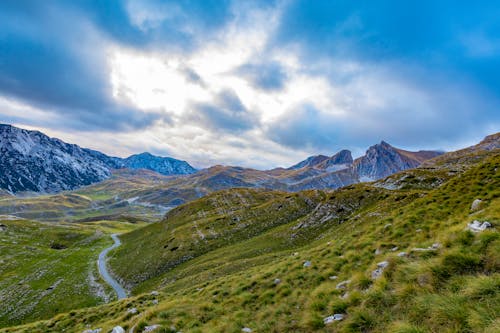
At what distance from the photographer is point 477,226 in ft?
36.7

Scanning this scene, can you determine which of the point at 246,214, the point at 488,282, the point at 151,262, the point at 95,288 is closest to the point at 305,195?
the point at 246,214

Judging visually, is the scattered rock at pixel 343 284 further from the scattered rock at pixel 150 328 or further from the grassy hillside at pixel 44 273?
the grassy hillside at pixel 44 273

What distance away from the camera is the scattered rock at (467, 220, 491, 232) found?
10723 millimetres

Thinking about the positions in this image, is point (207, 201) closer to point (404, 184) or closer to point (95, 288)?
point (95, 288)

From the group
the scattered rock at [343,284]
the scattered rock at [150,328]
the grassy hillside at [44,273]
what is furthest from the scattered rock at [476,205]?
the grassy hillside at [44,273]

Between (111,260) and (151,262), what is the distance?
2938cm

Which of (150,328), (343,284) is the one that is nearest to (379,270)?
(343,284)

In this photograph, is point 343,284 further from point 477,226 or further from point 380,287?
point 477,226

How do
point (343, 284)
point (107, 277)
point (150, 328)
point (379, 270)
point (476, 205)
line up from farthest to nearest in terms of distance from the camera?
point (107, 277)
point (476, 205)
point (150, 328)
point (343, 284)
point (379, 270)

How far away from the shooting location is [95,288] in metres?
58.2

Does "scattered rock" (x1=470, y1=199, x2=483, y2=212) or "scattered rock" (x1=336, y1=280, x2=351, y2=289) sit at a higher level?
"scattered rock" (x1=470, y1=199, x2=483, y2=212)

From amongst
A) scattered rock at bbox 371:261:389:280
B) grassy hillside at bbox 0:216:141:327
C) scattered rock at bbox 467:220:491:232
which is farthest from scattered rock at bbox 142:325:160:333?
grassy hillside at bbox 0:216:141:327

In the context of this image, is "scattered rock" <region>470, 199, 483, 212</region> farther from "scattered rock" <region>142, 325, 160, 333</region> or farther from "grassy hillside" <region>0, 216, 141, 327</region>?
"grassy hillside" <region>0, 216, 141, 327</region>

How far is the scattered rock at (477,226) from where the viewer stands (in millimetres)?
10723
